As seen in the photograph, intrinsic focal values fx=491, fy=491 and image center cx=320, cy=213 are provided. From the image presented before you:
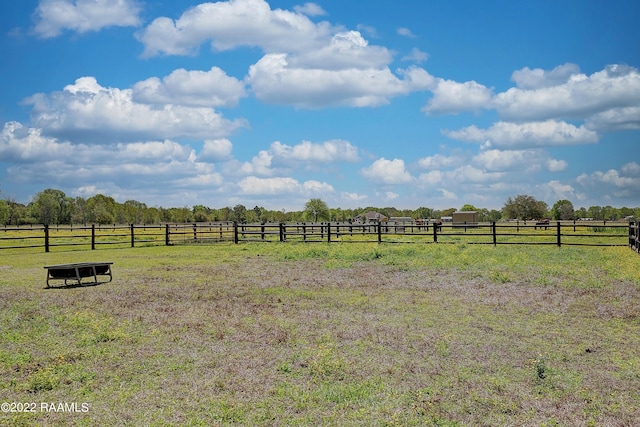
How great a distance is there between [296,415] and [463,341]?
3852 millimetres

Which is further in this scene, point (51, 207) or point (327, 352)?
point (51, 207)

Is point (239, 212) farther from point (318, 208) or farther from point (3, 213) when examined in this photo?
point (3, 213)

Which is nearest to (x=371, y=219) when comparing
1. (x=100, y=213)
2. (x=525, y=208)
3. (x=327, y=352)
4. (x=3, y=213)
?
(x=525, y=208)

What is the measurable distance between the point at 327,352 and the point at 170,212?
121732mm

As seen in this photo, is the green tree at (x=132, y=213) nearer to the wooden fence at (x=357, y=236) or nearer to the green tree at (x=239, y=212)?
the green tree at (x=239, y=212)

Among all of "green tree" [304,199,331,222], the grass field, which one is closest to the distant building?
"green tree" [304,199,331,222]

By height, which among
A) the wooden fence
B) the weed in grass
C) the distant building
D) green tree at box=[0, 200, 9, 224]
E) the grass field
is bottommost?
the grass field

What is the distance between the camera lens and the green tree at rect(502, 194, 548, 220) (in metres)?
87.3

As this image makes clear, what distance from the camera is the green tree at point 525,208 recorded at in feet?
286

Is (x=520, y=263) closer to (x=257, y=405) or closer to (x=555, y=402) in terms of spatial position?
(x=555, y=402)

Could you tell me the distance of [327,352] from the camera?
23.9ft

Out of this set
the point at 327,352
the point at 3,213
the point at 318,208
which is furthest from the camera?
the point at 318,208

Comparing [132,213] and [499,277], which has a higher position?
[132,213]

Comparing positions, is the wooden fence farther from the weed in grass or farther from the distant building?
the distant building
